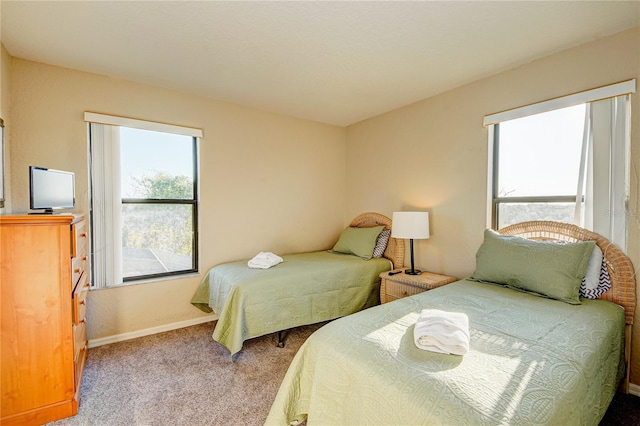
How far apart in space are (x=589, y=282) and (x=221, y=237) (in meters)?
3.24

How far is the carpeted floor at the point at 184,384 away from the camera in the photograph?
5.78ft

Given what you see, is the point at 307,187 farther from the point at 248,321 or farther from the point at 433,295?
the point at 433,295

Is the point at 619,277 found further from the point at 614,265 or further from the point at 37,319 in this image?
the point at 37,319

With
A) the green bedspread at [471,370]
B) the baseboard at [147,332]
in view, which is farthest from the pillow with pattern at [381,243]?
the baseboard at [147,332]

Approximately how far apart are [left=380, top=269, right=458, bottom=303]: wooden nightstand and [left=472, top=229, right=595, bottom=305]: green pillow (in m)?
0.41

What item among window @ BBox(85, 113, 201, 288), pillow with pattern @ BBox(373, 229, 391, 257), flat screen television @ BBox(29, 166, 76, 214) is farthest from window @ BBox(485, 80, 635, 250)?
flat screen television @ BBox(29, 166, 76, 214)

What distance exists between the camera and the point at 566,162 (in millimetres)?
2293

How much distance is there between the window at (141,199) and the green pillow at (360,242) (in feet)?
5.73

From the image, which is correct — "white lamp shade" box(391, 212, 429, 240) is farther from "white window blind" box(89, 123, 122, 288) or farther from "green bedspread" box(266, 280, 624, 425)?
"white window blind" box(89, 123, 122, 288)

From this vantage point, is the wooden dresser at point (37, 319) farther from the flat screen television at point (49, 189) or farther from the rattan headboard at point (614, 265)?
the rattan headboard at point (614, 265)

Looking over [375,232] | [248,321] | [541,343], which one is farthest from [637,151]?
[248,321]

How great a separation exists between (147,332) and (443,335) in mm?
2824

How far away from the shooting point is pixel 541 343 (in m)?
1.36

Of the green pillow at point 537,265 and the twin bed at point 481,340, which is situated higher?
the green pillow at point 537,265
